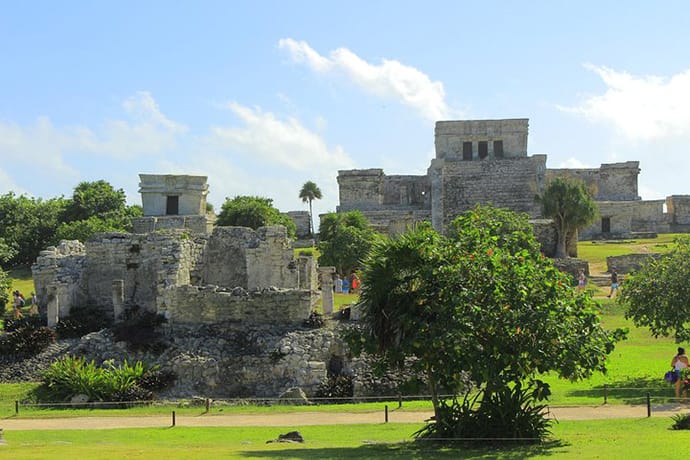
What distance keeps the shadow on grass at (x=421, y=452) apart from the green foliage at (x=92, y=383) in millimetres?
8317

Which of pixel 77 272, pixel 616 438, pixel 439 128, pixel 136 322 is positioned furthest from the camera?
pixel 439 128

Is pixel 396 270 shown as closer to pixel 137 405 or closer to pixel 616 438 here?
pixel 616 438

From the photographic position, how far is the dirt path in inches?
720

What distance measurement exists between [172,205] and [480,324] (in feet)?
109

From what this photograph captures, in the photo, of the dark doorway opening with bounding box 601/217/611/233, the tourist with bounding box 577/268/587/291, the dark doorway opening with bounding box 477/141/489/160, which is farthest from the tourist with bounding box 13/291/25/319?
the dark doorway opening with bounding box 601/217/611/233

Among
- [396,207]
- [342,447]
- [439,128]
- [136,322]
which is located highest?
[439,128]

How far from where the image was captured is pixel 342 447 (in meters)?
15.5

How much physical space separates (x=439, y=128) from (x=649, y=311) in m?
38.9

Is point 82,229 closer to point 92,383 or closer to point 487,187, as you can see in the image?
point 487,187

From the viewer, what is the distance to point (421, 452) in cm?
1466

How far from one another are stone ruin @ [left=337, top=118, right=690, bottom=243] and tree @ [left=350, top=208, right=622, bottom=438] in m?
33.7

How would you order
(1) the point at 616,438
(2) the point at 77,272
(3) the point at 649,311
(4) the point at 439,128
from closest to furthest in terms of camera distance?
1. (1) the point at 616,438
2. (3) the point at 649,311
3. (2) the point at 77,272
4. (4) the point at 439,128

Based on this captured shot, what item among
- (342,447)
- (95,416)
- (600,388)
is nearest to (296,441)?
(342,447)

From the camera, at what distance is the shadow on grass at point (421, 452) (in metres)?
14.3
